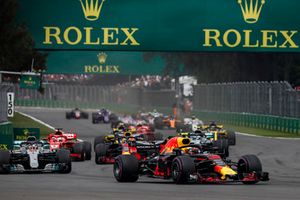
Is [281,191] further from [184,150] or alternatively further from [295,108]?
[295,108]

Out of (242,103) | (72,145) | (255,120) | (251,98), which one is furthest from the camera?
(242,103)

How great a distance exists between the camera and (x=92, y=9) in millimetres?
44594

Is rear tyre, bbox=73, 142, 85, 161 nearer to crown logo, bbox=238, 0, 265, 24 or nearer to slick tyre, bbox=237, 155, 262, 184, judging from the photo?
slick tyre, bbox=237, 155, 262, 184

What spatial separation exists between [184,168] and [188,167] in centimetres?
9

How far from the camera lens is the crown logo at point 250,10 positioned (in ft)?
147

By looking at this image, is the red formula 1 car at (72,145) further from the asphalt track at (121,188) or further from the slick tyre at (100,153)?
the asphalt track at (121,188)

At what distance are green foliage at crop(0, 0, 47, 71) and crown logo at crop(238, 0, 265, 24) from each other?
13.0m

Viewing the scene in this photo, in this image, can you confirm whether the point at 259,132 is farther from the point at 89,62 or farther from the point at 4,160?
the point at 4,160

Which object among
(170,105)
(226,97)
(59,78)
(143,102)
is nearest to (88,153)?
(226,97)

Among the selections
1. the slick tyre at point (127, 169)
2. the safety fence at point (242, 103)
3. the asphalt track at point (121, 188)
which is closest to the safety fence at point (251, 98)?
the safety fence at point (242, 103)

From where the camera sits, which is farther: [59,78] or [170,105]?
[59,78]

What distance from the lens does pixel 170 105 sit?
94750 mm

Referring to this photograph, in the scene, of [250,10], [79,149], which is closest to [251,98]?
[250,10]

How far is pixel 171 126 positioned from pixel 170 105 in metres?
35.2
